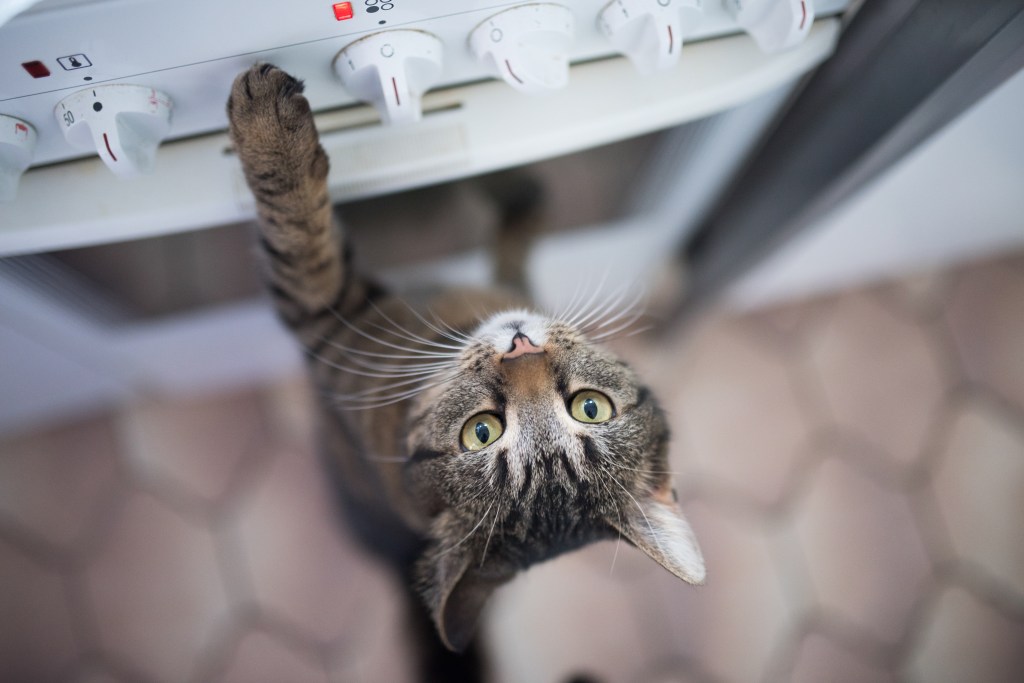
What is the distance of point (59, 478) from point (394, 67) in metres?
1.31

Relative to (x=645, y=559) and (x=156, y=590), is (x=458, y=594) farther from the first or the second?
(x=156, y=590)

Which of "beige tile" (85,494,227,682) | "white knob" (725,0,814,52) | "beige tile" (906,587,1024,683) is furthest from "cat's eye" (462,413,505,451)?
"beige tile" (906,587,1024,683)

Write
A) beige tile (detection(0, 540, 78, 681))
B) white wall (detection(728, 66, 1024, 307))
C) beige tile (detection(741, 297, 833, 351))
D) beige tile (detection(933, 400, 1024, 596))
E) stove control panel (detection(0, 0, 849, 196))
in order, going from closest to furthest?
stove control panel (detection(0, 0, 849, 196)) → white wall (detection(728, 66, 1024, 307)) → beige tile (detection(0, 540, 78, 681)) → beige tile (detection(933, 400, 1024, 596)) → beige tile (detection(741, 297, 833, 351))

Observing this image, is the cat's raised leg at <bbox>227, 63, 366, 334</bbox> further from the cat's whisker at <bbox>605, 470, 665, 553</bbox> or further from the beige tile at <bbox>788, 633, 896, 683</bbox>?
the beige tile at <bbox>788, 633, 896, 683</bbox>

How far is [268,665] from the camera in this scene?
3.93ft

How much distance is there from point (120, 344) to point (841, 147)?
1.04 m

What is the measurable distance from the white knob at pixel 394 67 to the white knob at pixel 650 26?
0.13m

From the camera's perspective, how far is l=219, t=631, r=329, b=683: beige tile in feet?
3.92

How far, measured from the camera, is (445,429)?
2.23 feet

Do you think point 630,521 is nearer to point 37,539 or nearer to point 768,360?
point 768,360

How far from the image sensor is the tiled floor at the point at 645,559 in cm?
121

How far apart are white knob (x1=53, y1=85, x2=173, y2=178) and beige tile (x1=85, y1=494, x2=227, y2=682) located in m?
1.04

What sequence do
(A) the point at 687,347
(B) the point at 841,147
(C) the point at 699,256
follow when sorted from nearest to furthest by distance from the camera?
(B) the point at 841,147, (C) the point at 699,256, (A) the point at 687,347

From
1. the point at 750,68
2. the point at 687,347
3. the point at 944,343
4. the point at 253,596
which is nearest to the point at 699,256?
the point at 687,347
